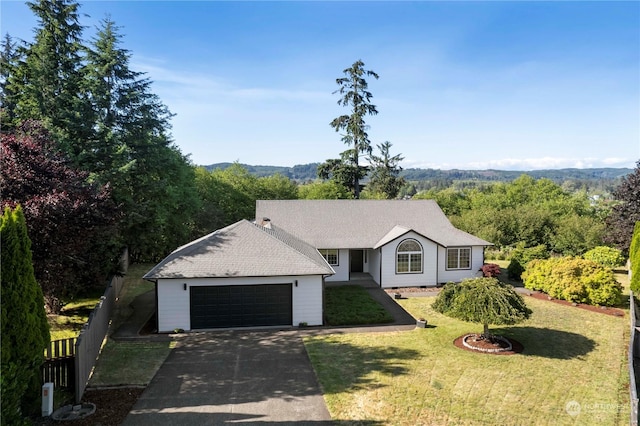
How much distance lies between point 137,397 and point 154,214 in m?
15.2

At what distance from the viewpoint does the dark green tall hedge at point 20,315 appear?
9133 millimetres

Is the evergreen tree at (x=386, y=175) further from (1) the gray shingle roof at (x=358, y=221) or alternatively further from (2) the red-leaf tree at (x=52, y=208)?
(2) the red-leaf tree at (x=52, y=208)

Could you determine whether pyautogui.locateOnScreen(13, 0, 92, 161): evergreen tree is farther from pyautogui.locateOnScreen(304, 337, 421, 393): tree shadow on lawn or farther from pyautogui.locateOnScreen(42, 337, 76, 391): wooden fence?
pyautogui.locateOnScreen(304, 337, 421, 393): tree shadow on lawn

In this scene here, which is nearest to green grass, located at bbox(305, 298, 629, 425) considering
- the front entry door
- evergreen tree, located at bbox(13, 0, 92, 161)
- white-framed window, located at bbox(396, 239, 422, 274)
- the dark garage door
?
the dark garage door

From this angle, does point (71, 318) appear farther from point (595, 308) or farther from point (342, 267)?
point (595, 308)

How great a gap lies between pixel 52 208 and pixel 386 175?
45.4 meters

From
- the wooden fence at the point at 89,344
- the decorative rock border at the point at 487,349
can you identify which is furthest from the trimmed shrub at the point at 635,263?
the wooden fence at the point at 89,344

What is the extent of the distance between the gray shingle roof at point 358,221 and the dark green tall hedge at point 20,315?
1622cm

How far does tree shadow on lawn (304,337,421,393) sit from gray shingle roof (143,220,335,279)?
10.7 ft

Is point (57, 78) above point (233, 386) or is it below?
above

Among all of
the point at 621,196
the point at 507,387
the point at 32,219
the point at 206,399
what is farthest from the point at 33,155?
the point at 621,196

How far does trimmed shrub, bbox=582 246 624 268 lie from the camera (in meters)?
29.2

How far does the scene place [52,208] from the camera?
1291 cm

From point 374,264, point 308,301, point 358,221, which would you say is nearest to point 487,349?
point 308,301
